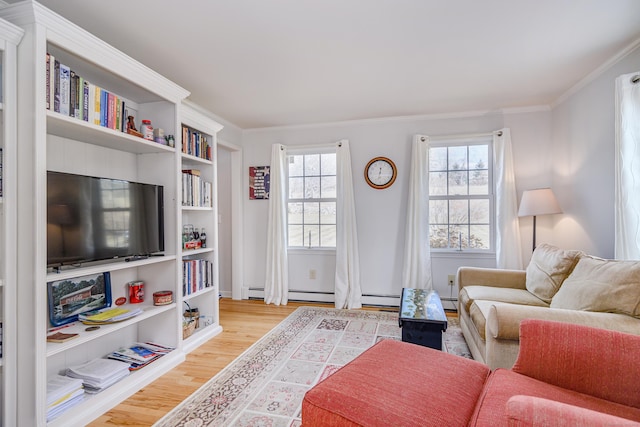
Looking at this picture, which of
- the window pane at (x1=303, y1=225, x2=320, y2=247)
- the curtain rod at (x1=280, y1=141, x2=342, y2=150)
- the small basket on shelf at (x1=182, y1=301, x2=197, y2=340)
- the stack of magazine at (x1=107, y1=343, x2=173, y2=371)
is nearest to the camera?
the stack of magazine at (x1=107, y1=343, x2=173, y2=371)

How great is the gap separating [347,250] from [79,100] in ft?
9.39

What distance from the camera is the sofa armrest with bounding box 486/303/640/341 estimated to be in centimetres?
152

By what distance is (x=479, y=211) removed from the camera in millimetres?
3695

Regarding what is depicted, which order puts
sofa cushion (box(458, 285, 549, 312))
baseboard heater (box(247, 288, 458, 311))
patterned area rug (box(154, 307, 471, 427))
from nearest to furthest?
patterned area rug (box(154, 307, 471, 427)) → sofa cushion (box(458, 285, 549, 312)) → baseboard heater (box(247, 288, 458, 311))

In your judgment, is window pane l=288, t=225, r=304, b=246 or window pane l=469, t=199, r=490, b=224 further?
window pane l=288, t=225, r=304, b=246

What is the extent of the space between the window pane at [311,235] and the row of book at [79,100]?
2.48 m

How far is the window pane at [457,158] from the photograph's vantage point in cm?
373

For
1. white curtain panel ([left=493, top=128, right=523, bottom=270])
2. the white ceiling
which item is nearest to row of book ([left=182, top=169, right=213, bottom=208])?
the white ceiling

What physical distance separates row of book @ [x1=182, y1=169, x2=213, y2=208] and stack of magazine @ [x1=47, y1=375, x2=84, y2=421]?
1.39 meters

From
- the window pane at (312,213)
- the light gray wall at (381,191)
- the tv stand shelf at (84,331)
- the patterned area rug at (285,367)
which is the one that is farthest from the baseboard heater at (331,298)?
the tv stand shelf at (84,331)

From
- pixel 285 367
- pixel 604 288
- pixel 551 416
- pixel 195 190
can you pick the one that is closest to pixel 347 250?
pixel 285 367

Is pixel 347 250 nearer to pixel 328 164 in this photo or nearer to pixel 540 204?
pixel 328 164

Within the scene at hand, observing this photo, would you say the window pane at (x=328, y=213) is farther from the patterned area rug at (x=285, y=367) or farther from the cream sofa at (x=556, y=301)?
the cream sofa at (x=556, y=301)

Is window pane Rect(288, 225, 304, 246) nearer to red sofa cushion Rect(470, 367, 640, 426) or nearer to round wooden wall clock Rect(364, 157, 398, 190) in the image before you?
round wooden wall clock Rect(364, 157, 398, 190)
